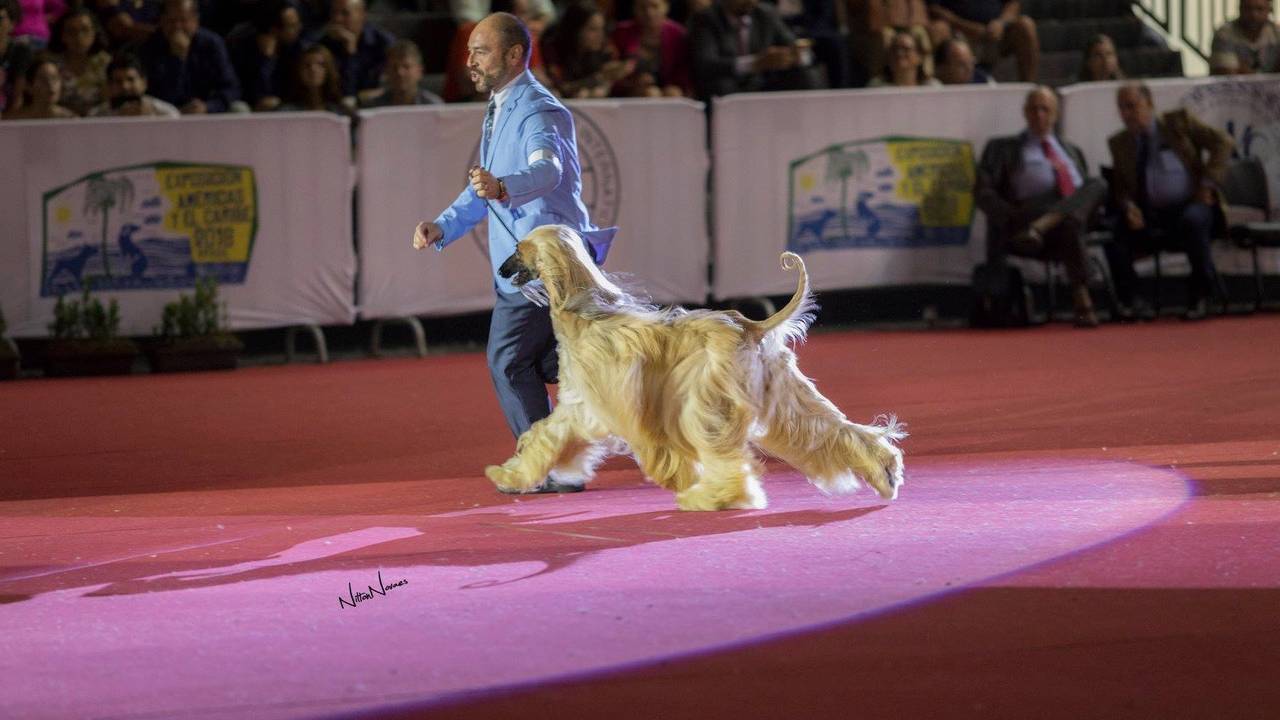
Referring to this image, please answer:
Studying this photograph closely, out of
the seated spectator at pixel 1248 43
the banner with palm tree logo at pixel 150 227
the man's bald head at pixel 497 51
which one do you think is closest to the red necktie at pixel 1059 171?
the seated spectator at pixel 1248 43

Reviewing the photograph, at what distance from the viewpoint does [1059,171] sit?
42.7 feet

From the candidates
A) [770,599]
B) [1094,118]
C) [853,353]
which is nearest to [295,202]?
[853,353]

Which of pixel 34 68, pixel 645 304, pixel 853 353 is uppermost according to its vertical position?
pixel 34 68

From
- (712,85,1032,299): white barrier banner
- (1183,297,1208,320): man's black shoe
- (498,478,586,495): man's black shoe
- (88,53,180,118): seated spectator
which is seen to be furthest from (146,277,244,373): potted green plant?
(1183,297,1208,320): man's black shoe

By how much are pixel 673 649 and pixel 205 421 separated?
567 centimetres

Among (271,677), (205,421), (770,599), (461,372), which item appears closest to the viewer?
(271,677)

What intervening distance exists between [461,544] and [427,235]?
1320 millimetres

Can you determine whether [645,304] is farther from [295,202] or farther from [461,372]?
[295,202]

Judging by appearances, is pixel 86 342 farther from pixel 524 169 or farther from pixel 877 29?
pixel 877 29

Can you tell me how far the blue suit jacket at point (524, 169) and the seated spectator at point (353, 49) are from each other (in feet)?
22.9

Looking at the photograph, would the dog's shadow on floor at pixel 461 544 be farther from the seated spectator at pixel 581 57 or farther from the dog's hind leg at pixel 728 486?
the seated spectator at pixel 581 57

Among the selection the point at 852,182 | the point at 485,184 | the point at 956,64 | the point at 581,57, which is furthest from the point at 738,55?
the point at 485,184

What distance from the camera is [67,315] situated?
38.1 feet

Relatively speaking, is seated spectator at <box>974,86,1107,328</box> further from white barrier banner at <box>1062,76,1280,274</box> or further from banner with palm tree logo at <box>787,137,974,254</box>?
white barrier banner at <box>1062,76,1280,274</box>
